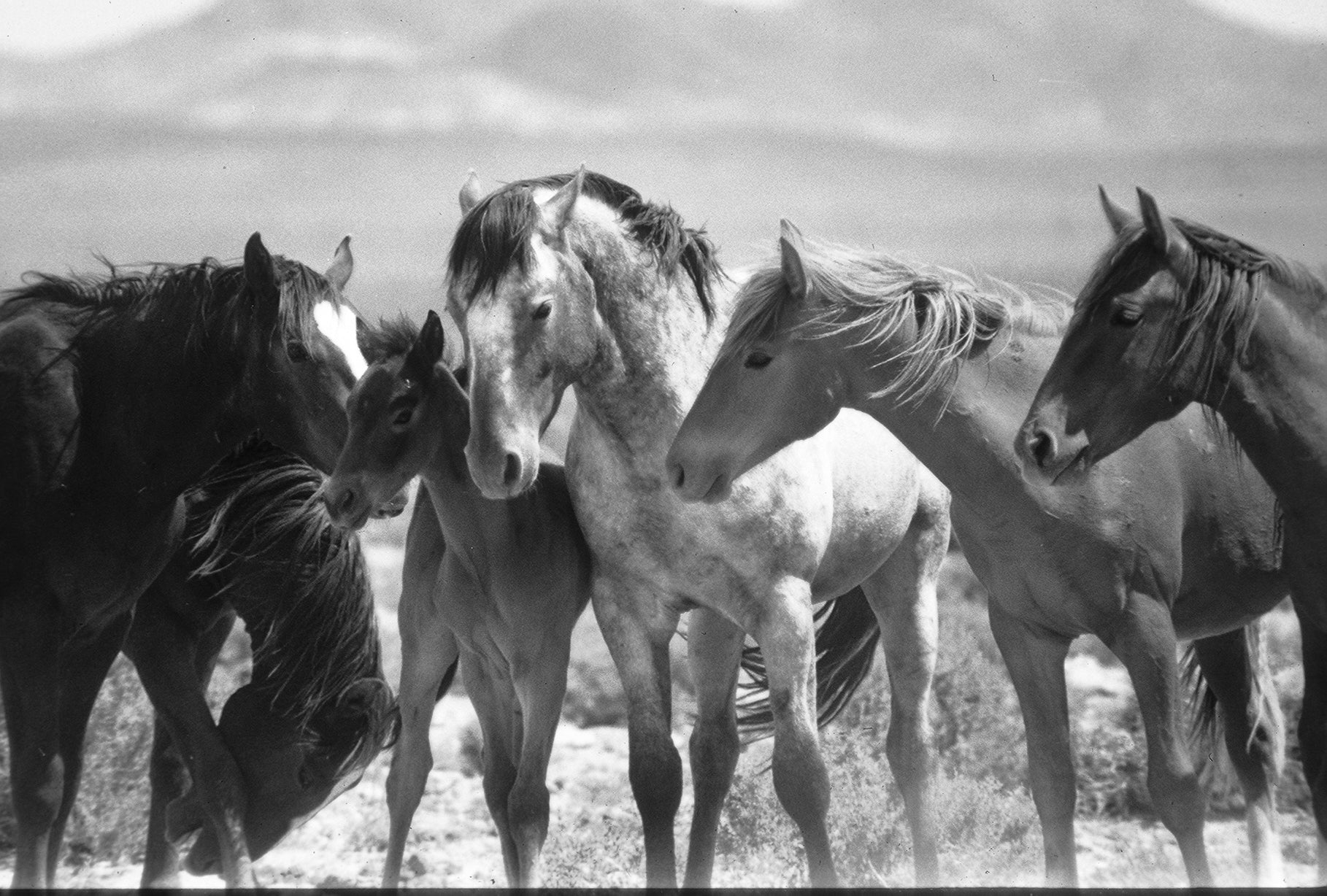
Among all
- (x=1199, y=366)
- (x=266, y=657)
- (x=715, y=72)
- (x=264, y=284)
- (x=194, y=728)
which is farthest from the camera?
(x=715, y=72)

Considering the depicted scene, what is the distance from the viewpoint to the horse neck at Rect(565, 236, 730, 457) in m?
4.91

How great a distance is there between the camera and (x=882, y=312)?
4664 mm

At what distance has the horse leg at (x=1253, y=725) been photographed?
576 centimetres

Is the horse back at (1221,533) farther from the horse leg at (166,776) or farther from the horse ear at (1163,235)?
the horse leg at (166,776)

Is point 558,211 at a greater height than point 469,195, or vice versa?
point 469,195

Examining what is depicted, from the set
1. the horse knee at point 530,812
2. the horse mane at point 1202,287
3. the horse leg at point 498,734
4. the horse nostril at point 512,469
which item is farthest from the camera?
the horse leg at point 498,734

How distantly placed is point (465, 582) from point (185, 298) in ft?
4.62

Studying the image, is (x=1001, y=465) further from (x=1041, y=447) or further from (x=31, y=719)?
(x=31, y=719)

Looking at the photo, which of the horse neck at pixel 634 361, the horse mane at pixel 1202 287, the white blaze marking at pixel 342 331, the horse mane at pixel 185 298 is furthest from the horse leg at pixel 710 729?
the horse mane at pixel 1202 287

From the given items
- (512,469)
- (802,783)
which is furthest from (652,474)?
(802,783)

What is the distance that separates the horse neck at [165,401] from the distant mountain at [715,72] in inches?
195

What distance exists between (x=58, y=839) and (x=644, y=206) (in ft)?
9.91

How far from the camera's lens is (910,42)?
43.8 feet

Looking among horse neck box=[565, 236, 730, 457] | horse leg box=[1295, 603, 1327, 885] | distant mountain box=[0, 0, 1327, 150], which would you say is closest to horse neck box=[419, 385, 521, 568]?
horse neck box=[565, 236, 730, 457]
